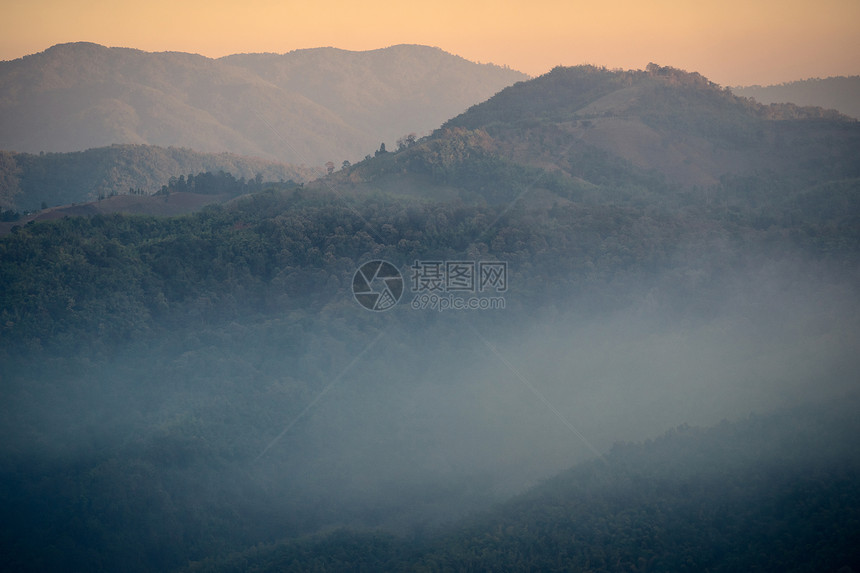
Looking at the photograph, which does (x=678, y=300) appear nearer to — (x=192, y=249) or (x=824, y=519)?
(x=824, y=519)

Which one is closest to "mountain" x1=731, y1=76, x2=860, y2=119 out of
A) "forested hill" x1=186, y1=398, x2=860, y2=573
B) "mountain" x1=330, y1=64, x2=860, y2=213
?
"mountain" x1=330, y1=64, x2=860, y2=213

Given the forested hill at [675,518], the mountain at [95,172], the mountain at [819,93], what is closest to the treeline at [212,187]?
the mountain at [95,172]

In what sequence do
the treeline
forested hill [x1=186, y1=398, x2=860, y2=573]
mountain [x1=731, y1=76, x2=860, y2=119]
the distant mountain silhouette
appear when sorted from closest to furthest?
1. forested hill [x1=186, y1=398, x2=860, y2=573]
2. the distant mountain silhouette
3. the treeline
4. mountain [x1=731, y1=76, x2=860, y2=119]

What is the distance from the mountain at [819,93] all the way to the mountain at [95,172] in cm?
7940

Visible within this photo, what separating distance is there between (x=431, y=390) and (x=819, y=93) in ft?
372

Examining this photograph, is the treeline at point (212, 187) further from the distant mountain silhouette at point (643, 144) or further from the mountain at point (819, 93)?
the mountain at point (819, 93)

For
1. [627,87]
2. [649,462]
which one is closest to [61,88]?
[627,87]

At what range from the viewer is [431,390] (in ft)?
111

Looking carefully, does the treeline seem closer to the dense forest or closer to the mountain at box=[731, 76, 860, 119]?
the dense forest

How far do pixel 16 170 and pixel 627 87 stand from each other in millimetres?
80134

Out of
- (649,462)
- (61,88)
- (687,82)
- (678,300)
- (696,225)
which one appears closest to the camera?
(649,462)

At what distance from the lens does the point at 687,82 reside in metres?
74.7

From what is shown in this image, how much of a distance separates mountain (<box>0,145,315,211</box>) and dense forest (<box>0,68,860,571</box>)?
6480 centimetres

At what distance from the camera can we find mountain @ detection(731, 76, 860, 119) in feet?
367
